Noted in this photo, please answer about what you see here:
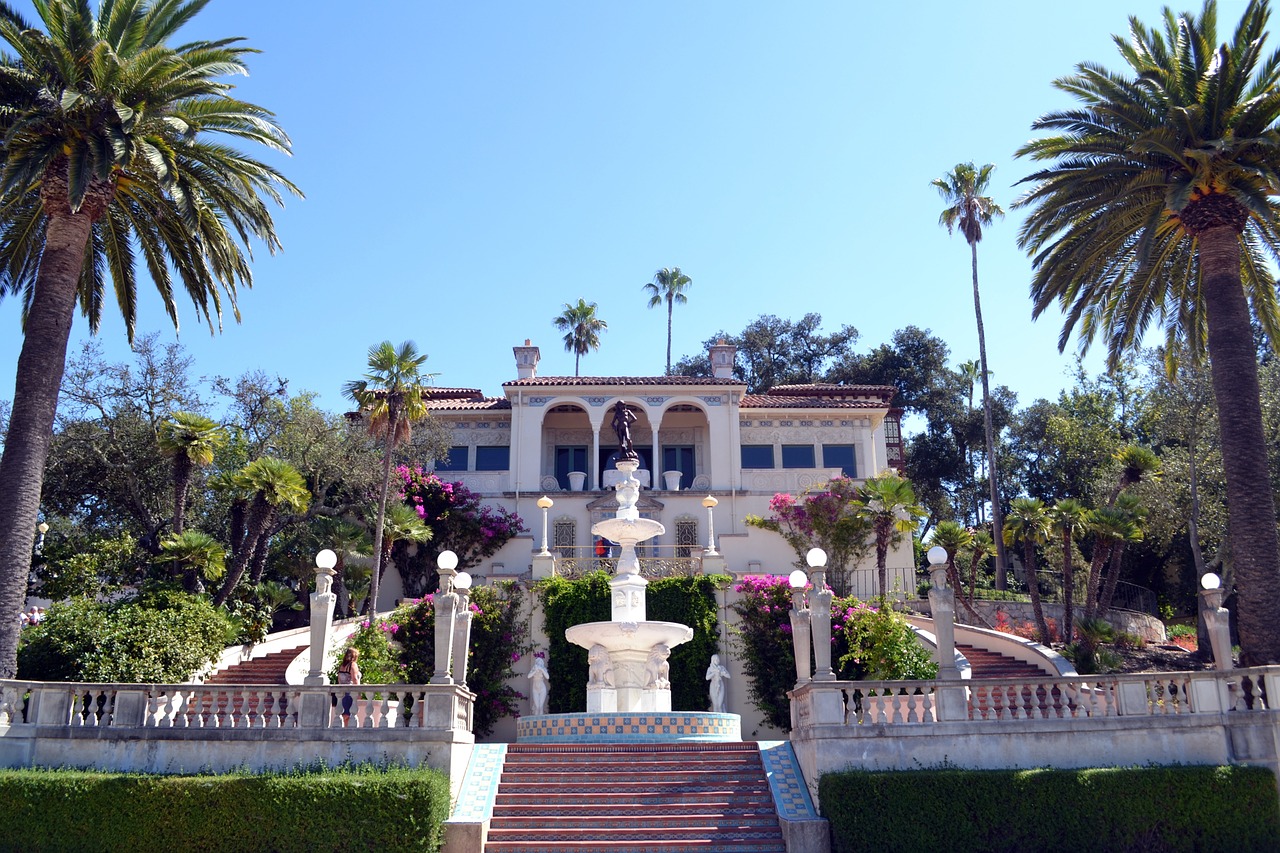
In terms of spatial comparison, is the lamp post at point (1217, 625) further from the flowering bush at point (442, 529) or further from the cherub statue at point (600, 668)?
the flowering bush at point (442, 529)

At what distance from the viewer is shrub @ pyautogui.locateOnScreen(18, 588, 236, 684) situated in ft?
65.7

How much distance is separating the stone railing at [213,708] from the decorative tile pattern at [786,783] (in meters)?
4.98

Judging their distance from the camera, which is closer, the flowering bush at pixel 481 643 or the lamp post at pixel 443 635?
the lamp post at pixel 443 635

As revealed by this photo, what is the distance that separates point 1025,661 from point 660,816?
543 inches

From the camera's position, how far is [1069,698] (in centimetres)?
1611

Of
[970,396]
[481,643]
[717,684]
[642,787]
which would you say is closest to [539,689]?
[717,684]

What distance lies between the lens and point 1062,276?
2259 cm

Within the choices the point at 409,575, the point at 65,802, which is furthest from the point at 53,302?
the point at 409,575

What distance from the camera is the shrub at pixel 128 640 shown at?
789 inches

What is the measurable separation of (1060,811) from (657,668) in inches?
365

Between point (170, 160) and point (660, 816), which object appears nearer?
point (660, 816)

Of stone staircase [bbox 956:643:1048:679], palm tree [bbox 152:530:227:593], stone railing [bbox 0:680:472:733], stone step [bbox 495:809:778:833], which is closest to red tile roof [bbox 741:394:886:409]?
stone staircase [bbox 956:643:1048:679]

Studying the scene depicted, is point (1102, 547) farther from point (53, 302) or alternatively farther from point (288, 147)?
point (53, 302)

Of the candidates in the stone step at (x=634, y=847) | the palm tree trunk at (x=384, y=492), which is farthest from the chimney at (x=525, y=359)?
the stone step at (x=634, y=847)
